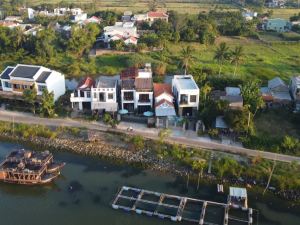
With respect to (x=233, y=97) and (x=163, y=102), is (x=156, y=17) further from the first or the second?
(x=163, y=102)

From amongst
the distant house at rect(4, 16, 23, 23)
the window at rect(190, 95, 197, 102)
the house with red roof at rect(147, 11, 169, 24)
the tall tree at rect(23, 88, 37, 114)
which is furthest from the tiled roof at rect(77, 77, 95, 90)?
the distant house at rect(4, 16, 23, 23)

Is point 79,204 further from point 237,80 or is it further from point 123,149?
point 237,80

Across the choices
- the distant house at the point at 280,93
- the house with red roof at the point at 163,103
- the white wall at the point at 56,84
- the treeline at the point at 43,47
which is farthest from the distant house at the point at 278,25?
the white wall at the point at 56,84

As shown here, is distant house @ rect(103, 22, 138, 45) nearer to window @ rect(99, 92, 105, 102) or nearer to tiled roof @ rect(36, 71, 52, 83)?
tiled roof @ rect(36, 71, 52, 83)

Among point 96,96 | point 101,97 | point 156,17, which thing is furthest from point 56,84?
point 156,17

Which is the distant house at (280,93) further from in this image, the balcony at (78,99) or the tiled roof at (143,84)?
the balcony at (78,99)

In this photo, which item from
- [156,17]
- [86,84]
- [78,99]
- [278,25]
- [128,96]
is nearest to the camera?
[128,96]
